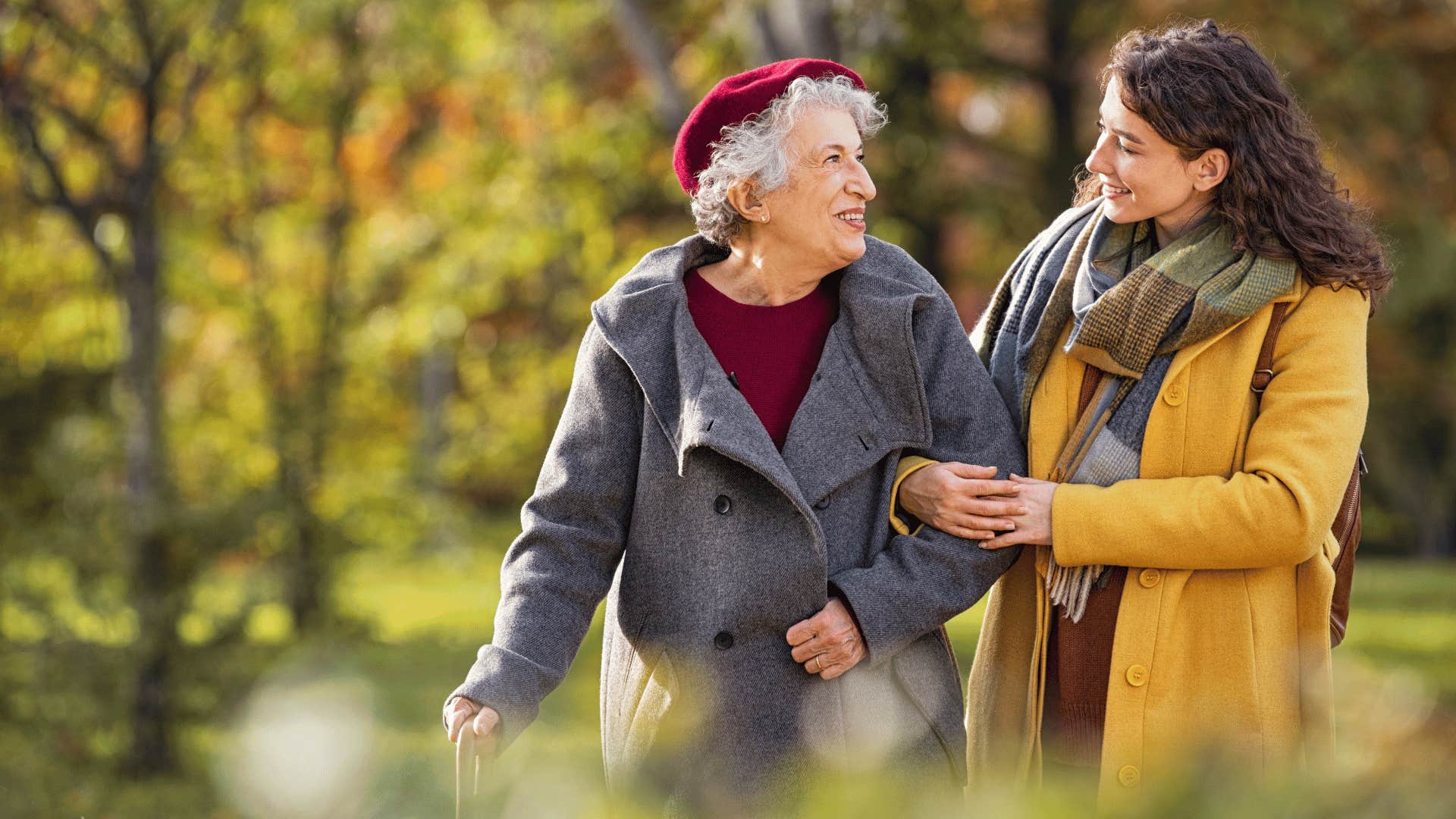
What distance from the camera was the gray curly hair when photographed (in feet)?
8.70

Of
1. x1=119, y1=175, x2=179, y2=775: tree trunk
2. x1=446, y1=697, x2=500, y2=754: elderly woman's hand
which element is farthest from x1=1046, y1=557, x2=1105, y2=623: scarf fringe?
x1=119, y1=175, x2=179, y2=775: tree trunk

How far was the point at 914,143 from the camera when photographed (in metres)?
10.1

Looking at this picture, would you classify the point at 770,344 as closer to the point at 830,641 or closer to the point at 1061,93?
the point at 830,641

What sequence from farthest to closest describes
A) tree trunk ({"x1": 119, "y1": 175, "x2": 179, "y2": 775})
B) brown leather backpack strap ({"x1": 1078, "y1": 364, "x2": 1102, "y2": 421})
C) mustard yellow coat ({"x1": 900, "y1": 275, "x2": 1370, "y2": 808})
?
tree trunk ({"x1": 119, "y1": 175, "x2": 179, "y2": 775})
brown leather backpack strap ({"x1": 1078, "y1": 364, "x2": 1102, "y2": 421})
mustard yellow coat ({"x1": 900, "y1": 275, "x2": 1370, "y2": 808})

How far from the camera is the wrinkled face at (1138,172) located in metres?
2.60

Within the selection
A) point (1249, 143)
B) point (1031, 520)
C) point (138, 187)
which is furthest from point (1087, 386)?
point (138, 187)

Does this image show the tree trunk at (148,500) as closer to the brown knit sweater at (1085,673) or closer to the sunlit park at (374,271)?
the sunlit park at (374,271)

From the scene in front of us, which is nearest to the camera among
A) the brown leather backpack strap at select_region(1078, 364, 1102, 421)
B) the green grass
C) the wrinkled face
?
the green grass

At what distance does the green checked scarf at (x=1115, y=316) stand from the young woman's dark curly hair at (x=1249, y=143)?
6 centimetres

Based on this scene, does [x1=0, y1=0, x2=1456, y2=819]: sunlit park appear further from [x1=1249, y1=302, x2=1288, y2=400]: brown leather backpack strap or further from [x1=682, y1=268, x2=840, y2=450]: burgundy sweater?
[x1=1249, y1=302, x2=1288, y2=400]: brown leather backpack strap

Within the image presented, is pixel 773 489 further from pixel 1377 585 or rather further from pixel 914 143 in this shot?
pixel 1377 585

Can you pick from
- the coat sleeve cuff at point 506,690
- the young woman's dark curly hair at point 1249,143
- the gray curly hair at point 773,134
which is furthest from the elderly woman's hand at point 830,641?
the young woman's dark curly hair at point 1249,143

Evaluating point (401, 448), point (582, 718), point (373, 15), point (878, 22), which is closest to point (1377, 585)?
point (878, 22)

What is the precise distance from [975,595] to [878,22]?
6.28m
